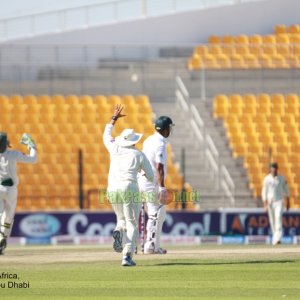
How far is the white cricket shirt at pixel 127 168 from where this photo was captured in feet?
62.8

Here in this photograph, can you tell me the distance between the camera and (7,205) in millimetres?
21500

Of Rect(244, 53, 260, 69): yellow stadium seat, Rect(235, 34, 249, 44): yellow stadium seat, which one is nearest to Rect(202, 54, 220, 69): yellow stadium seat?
Rect(244, 53, 260, 69): yellow stadium seat

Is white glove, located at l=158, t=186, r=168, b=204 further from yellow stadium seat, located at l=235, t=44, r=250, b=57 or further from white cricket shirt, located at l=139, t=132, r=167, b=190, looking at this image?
yellow stadium seat, located at l=235, t=44, r=250, b=57

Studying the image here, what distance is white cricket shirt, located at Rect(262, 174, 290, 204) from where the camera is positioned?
96.1 feet

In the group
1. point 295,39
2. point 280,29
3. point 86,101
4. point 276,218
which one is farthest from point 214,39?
A: point 276,218

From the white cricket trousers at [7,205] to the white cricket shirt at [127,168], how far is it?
243 centimetres

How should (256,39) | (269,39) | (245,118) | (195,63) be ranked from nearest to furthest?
1. (245,118)
2. (195,63)
3. (269,39)
4. (256,39)

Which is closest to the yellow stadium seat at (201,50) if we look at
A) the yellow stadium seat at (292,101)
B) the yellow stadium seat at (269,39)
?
the yellow stadium seat at (269,39)

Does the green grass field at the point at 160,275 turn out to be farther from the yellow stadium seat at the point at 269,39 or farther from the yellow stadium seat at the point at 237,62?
the yellow stadium seat at the point at 269,39

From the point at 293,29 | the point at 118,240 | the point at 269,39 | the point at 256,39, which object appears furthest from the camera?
the point at 293,29

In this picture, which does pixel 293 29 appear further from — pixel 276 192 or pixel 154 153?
pixel 154 153

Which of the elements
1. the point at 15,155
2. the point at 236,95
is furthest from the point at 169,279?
the point at 236,95

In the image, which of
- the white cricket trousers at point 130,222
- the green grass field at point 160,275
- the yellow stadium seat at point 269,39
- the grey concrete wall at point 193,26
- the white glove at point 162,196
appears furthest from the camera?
the grey concrete wall at point 193,26

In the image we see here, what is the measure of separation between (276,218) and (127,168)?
10.6 meters
